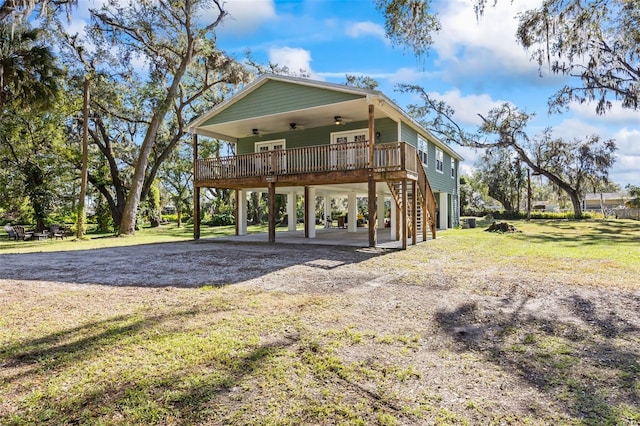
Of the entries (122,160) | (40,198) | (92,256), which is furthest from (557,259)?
(122,160)

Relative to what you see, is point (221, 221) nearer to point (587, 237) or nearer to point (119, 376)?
point (587, 237)

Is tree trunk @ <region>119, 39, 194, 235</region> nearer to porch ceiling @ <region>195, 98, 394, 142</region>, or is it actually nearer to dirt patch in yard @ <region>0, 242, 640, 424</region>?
porch ceiling @ <region>195, 98, 394, 142</region>

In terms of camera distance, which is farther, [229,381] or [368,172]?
[368,172]

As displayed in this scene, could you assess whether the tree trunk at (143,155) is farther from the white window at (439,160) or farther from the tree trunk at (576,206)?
the tree trunk at (576,206)

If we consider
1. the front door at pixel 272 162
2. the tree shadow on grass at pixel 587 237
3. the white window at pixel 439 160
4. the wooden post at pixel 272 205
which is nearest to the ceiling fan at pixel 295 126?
the front door at pixel 272 162

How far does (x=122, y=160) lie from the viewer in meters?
28.5

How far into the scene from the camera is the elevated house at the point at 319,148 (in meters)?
12.1

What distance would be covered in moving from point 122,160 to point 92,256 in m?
20.3

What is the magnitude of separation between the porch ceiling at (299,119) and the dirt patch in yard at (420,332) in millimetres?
6793

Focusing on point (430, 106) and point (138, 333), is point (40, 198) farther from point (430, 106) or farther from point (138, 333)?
point (430, 106)

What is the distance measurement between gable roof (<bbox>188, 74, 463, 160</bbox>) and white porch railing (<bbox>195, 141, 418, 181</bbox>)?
1581 millimetres

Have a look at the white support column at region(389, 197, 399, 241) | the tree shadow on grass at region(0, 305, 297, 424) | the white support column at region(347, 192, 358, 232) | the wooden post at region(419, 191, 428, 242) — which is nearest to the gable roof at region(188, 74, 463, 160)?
the wooden post at region(419, 191, 428, 242)

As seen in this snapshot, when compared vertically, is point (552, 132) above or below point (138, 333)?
above

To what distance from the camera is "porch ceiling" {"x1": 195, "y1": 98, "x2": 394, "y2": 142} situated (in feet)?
43.8
